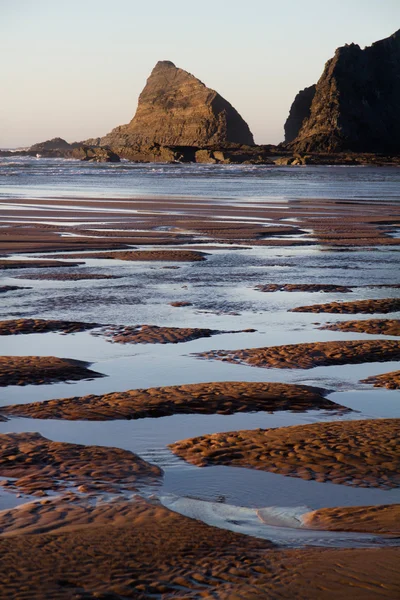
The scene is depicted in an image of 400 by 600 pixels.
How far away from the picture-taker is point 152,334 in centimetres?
A: 818

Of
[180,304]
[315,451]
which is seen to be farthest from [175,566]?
[180,304]

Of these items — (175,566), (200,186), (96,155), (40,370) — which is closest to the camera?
(175,566)

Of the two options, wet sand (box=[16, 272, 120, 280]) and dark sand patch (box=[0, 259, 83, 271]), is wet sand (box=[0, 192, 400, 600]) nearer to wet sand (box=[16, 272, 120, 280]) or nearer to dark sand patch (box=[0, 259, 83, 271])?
wet sand (box=[16, 272, 120, 280])

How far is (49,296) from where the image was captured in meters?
10.4

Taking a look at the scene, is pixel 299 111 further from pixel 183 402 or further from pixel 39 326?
pixel 183 402

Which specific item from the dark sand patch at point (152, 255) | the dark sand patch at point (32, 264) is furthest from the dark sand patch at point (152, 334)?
the dark sand patch at point (152, 255)

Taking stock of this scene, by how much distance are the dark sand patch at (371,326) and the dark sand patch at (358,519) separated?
181 inches

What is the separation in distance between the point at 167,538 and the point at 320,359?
3873 mm

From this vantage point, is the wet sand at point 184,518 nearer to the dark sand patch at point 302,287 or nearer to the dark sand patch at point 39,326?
the dark sand patch at point 39,326

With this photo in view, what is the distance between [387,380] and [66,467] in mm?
2951

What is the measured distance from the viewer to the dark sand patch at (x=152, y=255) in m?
14.5

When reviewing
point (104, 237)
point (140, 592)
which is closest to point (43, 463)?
point (140, 592)

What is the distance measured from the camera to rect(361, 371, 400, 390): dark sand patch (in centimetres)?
642

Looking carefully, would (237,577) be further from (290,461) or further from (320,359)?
(320,359)
